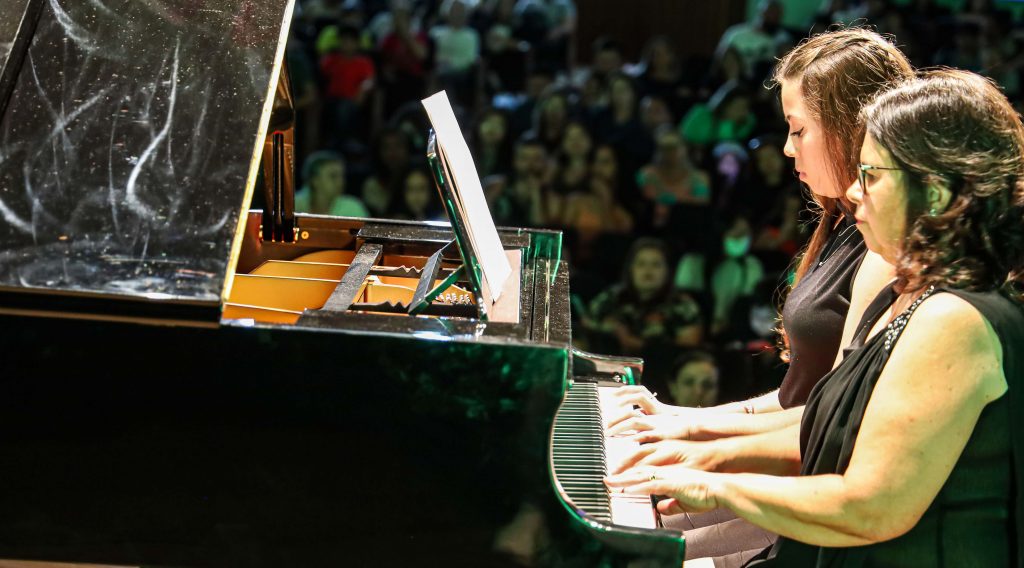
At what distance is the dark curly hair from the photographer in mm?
1484

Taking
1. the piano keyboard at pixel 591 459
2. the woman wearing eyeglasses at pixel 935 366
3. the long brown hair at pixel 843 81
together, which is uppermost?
the long brown hair at pixel 843 81

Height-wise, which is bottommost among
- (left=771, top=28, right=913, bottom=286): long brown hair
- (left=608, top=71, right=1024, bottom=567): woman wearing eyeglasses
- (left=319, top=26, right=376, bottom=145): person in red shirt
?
(left=608, top=71, right=1024, bottom=567): woman wearing eyeglasses

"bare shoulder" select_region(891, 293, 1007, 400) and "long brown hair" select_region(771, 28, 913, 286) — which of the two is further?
"long brown hair" select_region(771, 28, 913, 286)

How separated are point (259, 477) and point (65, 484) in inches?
12.2

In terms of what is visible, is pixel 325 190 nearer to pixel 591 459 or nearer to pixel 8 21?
pixel 8 21

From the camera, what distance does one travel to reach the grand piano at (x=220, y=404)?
1.55 meters

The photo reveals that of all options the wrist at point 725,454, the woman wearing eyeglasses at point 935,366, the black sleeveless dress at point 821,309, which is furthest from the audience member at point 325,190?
the woman wearing eyeglasses at point 935,366

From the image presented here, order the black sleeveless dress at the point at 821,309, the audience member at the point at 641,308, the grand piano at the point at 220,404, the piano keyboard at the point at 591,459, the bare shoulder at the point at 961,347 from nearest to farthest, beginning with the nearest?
the bare shoulder at the point at 961,347
the grand piano at the point at 220,404
the piano keyboard at the point at 591,459
the black sleeveless dress at the point at 821,309
the audience member at the point at 641,308

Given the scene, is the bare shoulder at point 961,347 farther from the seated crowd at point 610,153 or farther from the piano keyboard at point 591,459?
the seated crowd at point 610,153

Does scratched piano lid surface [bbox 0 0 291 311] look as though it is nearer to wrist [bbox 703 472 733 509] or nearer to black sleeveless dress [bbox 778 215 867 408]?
wrist [bbox 703 472 733 509]

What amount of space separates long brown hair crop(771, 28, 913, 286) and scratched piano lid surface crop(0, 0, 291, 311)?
3.32ft

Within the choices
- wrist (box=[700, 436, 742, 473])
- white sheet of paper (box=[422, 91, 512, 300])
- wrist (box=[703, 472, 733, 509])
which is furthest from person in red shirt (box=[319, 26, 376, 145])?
wrist (box=[703, 472, 733, 509])

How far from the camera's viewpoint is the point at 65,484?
5.30 ft

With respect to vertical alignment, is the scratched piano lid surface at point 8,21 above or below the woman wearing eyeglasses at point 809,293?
above
